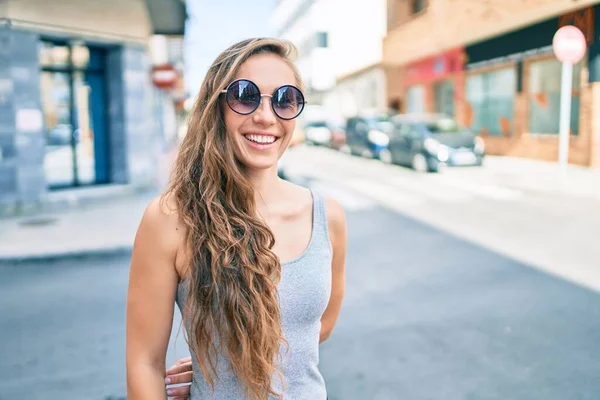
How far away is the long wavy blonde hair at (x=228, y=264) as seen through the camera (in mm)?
1490

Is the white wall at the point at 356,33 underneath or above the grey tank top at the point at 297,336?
above

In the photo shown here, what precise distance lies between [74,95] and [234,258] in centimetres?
1363

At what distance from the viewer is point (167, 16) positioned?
1731cm

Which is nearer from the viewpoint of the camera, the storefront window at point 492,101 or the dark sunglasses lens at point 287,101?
the dark sunglasses lens at point 287,101

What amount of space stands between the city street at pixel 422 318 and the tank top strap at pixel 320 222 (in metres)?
2.41

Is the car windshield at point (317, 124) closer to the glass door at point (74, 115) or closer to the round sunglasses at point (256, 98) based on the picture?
the glass door at point (74, 115)

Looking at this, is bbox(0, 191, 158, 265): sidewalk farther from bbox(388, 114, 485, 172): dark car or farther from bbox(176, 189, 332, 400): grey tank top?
bbox(388, 114, 485, 172): dark car

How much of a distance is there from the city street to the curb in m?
0.17

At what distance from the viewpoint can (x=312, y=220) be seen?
1.76 metres

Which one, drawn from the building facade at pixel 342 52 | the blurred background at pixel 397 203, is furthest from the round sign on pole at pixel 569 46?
the building facade at pixel 342 52

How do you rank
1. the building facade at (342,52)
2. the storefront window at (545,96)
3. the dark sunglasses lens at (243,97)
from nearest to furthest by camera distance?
the dark sunglasses lens at (243,97), the storefront window at (545,96), the building facade at (342,52)

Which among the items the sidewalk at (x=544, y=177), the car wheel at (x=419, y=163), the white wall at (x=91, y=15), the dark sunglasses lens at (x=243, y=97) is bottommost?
the sidewalk at (x=544, y=177)

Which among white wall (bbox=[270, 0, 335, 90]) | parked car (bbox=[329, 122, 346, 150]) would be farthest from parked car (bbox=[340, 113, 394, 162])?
white wall (bbox=[270, 0, 335, 90])

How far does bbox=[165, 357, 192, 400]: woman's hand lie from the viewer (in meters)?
1.64
